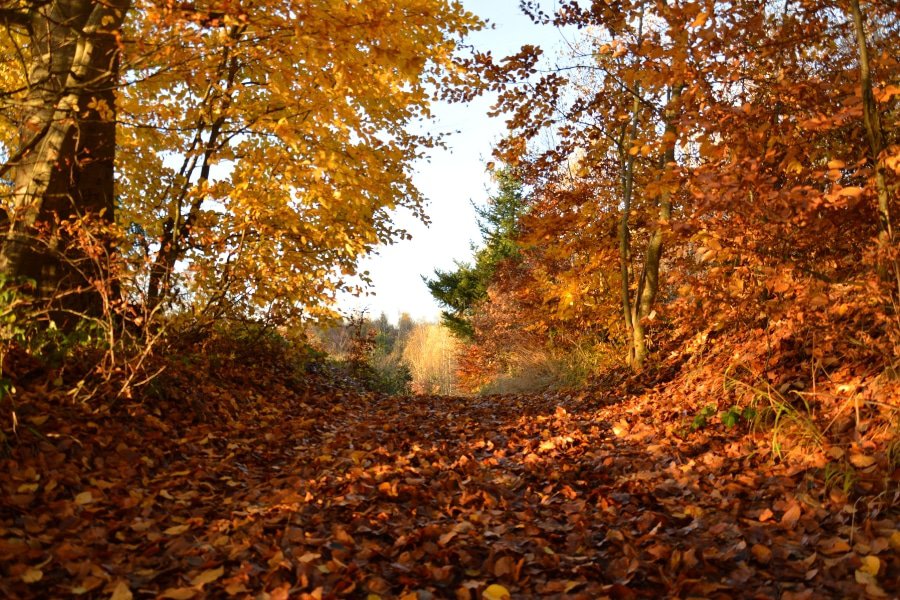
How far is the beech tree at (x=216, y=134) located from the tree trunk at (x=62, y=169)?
20 millimetres

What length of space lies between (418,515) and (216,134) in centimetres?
632

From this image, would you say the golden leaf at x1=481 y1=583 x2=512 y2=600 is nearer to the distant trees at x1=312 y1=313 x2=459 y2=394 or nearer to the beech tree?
the beech tree

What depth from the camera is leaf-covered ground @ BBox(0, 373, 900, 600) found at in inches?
122

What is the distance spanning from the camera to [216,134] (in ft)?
28.0

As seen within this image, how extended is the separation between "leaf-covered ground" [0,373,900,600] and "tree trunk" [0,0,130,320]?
1.75m

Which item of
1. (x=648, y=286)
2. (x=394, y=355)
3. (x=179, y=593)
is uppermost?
(x=648, y=286)

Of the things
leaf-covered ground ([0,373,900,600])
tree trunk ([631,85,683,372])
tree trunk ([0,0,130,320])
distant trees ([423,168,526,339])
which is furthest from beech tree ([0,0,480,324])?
distant trees ([423,168,526,339])

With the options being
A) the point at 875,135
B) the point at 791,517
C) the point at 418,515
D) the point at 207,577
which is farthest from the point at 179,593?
the point at 875,135

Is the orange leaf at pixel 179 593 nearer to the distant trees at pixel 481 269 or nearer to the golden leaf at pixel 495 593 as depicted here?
the golden leaf at pixel 495 593

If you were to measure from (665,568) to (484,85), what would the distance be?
645 cm

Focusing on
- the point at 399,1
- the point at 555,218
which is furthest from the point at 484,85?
the point at 555,218

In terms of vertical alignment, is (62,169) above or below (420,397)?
above

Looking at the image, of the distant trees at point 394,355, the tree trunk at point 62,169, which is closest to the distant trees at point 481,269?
the distant trees at point 394,355

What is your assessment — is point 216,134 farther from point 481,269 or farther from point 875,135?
point 481,269
